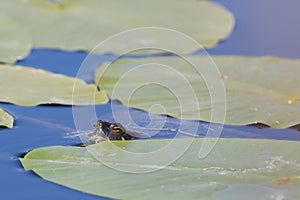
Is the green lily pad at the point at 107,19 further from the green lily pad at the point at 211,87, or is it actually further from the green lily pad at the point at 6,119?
the green lily pad at the point at 6,119

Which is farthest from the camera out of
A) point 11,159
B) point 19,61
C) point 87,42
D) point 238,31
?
point 238,31

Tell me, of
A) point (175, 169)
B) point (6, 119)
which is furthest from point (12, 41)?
point (175, 169)

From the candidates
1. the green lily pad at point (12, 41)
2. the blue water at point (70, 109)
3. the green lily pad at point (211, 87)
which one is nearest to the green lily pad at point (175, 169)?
the blue water at point (70, 109)

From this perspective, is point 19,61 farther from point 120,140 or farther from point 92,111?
point 120,140

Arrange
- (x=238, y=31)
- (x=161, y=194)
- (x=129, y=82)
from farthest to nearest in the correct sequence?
(x=238, y=31), (x=129, y=82), (x=161, y=194)

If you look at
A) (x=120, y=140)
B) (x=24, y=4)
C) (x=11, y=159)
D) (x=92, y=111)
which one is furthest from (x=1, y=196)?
(x=24, y=4)
